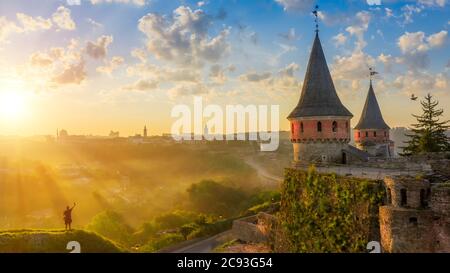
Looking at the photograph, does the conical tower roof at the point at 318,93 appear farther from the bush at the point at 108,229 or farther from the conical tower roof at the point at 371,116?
the bush at the point at 108,229

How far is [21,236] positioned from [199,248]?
590 inches

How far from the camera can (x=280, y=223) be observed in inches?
1083

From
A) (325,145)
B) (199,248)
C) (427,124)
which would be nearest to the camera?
(325,145)

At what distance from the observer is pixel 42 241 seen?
77.4ft

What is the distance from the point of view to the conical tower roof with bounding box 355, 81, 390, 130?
41438mm

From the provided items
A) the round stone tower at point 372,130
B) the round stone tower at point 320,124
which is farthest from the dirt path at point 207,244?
the round stone tower at point 372,130

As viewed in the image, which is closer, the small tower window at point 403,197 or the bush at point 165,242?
the small tower window at point 403,197

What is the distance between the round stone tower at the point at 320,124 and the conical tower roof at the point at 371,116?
1545cm

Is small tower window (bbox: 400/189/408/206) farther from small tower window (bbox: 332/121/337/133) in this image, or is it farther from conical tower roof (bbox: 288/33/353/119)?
conical tower roof (bbox: 288/33/353/119)

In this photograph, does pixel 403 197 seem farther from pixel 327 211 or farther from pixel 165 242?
pixel 165 242

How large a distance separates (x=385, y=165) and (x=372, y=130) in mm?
20981

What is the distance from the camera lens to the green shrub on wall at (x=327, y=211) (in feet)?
63.8
